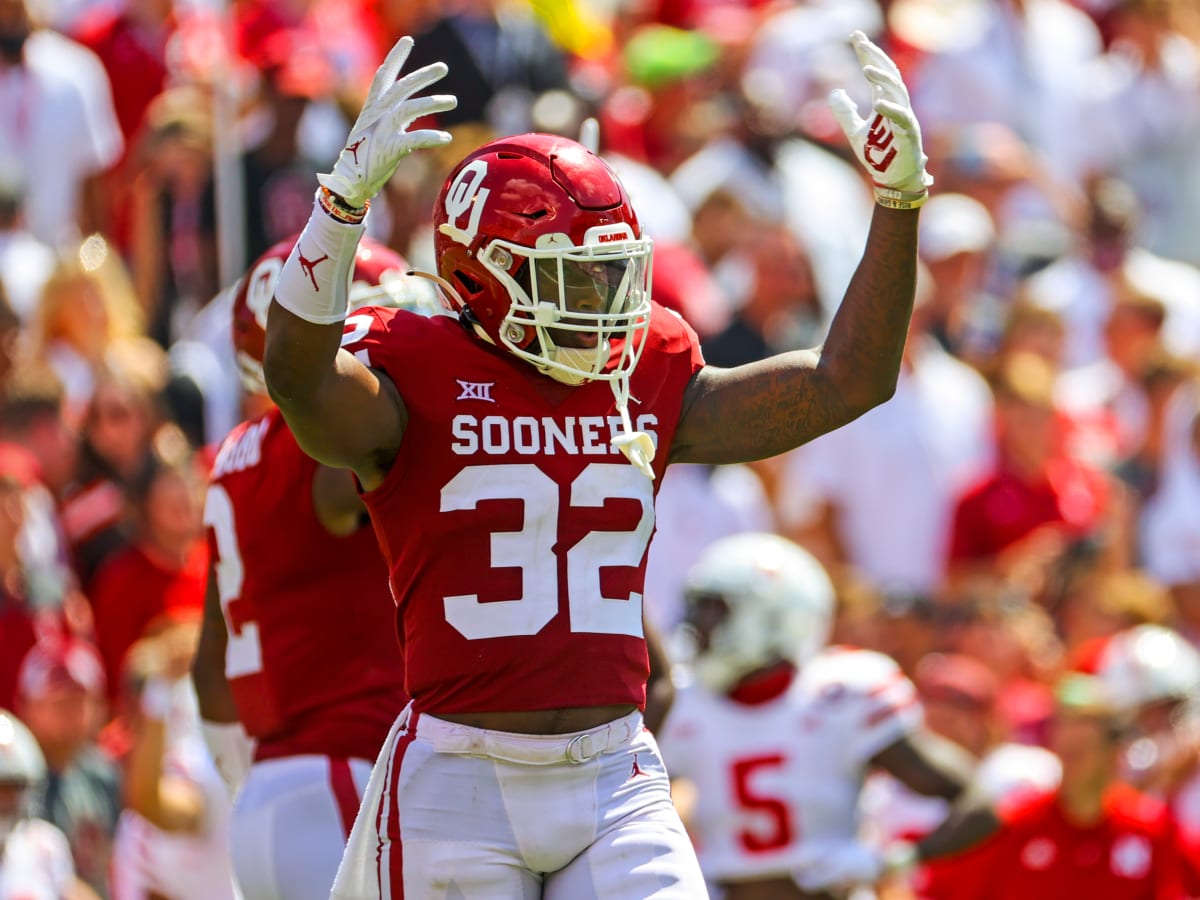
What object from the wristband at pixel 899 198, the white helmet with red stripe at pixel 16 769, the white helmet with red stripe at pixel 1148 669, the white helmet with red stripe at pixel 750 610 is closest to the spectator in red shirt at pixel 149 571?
the white helmet with red stripe at pixel 16 769

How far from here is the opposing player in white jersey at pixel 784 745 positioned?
7.11m

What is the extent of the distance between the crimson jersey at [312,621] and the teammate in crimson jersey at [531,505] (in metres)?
0.68

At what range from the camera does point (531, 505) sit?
4434 millimetres

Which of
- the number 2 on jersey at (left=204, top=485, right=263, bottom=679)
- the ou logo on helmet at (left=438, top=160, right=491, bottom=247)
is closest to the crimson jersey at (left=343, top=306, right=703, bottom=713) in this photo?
the ou logo on helmet at (left=438, top=160, right=491, bottom=247)

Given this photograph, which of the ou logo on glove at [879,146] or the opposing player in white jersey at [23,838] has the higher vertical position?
the ou logo on glove at [879,146]

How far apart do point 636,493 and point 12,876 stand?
3.31 metres

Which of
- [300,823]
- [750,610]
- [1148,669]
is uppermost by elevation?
[300,823]

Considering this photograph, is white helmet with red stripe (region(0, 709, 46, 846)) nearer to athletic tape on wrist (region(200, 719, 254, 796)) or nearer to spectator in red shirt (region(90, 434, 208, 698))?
spectator in red shirt (region(90, 434, 208, 698))

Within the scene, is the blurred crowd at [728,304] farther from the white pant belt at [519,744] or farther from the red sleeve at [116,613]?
the white pant belt at [519,744]

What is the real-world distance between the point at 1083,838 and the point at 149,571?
331cm

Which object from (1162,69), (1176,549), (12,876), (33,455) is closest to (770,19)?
(1162,69)

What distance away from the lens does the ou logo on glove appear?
14.5ft

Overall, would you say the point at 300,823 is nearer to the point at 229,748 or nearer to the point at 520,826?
the point at 229,748

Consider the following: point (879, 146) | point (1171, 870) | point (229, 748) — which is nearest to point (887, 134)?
point (879, 146)
